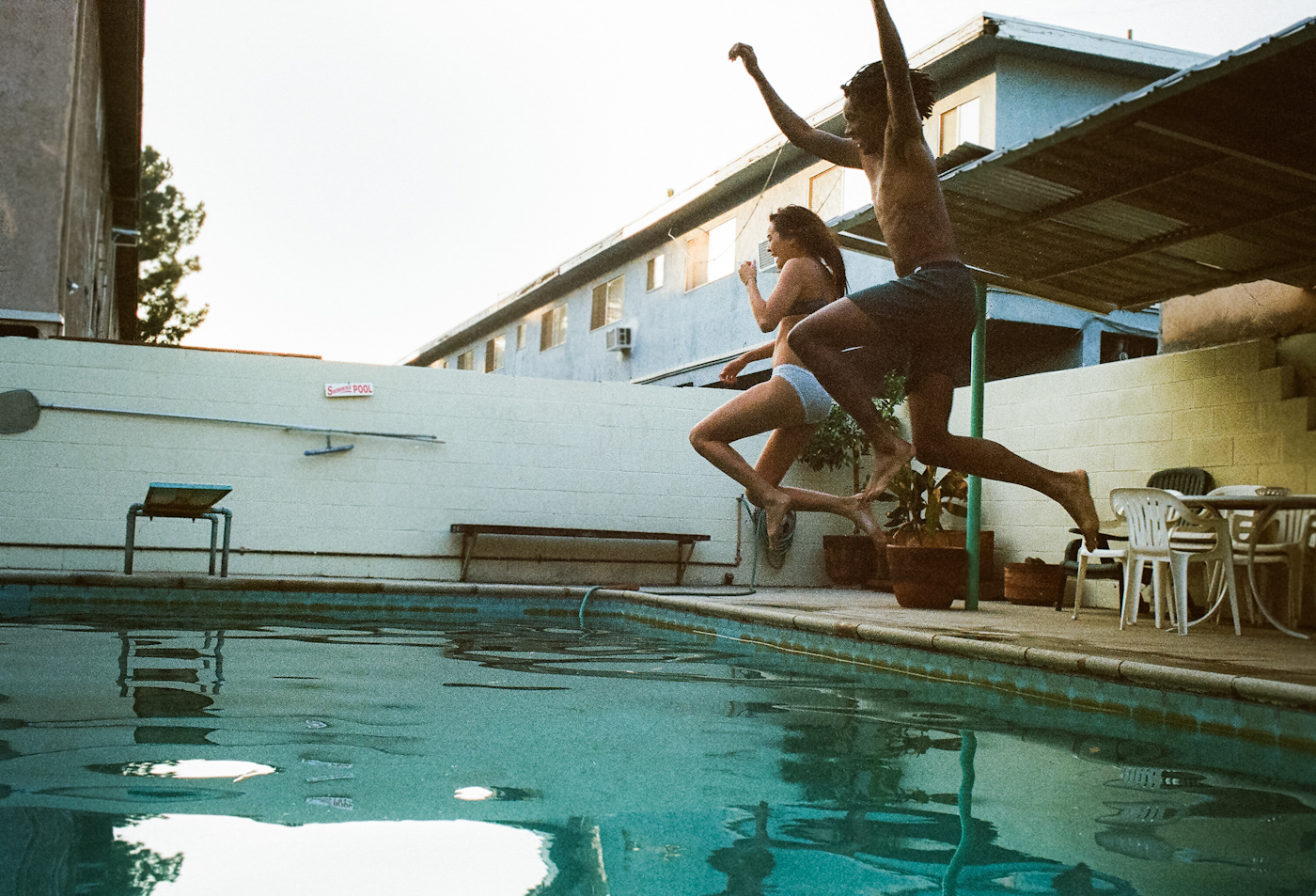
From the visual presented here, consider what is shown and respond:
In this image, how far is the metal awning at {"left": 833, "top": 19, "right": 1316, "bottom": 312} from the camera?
4031 mm

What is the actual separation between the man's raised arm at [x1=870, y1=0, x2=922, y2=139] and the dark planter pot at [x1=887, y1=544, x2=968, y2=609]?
12.5 feet

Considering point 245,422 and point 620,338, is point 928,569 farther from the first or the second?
point 620,338

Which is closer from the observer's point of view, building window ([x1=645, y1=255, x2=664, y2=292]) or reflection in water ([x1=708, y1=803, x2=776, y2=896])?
reflection in water ([x1=708, y1=803, x2=776, y2=896])

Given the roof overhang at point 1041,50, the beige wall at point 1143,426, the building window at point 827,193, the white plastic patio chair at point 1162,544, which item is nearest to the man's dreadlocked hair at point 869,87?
the white plastic patio chair at point 1162,544

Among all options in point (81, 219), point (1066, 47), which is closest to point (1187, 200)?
point (1066, 47)

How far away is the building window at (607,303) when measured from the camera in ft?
57.5

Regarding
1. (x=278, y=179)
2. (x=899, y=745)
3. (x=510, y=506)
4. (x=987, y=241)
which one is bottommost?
(x=899, y=745)

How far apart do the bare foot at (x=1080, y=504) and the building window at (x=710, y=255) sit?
10.8 meters

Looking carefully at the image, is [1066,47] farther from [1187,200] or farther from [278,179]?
[278,179]

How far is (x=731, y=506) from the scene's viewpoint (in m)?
9.80

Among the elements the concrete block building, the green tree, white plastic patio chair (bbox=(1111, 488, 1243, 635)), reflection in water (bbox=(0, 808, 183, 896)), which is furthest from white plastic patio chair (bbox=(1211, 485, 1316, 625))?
the green tree

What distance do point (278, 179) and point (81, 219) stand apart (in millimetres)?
3213

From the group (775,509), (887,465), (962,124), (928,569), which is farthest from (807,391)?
(962,124)

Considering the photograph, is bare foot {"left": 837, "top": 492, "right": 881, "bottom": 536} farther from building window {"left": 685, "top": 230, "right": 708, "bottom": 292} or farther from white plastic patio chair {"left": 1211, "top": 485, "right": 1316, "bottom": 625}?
building window {"left": 685, "top": 230, "right": 708, "bottom": 292}
